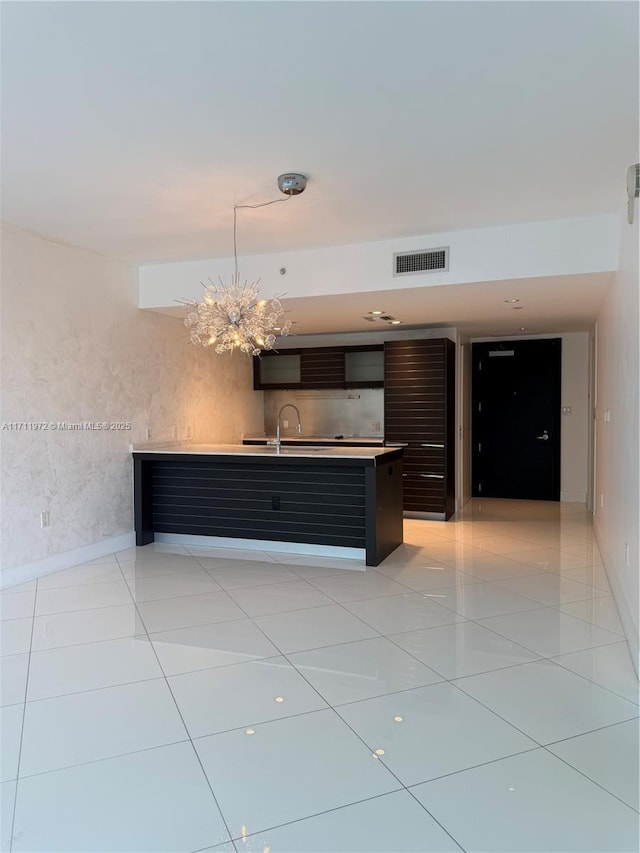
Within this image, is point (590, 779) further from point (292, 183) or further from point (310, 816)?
point (292, 183)

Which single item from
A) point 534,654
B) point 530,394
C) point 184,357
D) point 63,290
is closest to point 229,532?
point 184,357

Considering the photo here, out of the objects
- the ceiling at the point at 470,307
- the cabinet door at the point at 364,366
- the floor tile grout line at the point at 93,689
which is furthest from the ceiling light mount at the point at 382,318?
the floor tile grout line at the point at 93,689

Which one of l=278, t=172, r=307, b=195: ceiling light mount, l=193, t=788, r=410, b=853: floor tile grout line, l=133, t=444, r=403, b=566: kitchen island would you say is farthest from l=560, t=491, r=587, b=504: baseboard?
l=193, t=788, r=410, b=853: floor tile grout line

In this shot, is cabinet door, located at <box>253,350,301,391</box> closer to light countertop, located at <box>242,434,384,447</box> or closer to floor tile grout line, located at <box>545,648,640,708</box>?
light countertop, located at <box>242,434,384,447</box>

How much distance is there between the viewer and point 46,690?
262cm

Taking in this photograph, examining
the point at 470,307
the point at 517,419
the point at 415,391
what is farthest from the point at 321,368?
the point at 517,419

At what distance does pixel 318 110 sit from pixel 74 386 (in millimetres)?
3216

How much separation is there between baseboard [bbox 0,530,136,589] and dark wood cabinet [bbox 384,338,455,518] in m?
3.24

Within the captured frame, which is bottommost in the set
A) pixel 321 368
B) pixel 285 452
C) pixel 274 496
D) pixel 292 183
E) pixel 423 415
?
pixel 274 496

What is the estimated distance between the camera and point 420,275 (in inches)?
183

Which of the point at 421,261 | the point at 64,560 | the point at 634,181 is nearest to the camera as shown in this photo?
the point at 634,181

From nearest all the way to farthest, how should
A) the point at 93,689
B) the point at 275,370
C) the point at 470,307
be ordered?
1. the point at 93,689
2. the point at 470,307
3. the point at 275,370

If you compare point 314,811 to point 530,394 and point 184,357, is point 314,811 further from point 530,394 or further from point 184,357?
point 530,394

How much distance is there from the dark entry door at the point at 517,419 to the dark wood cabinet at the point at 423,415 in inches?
73.6
